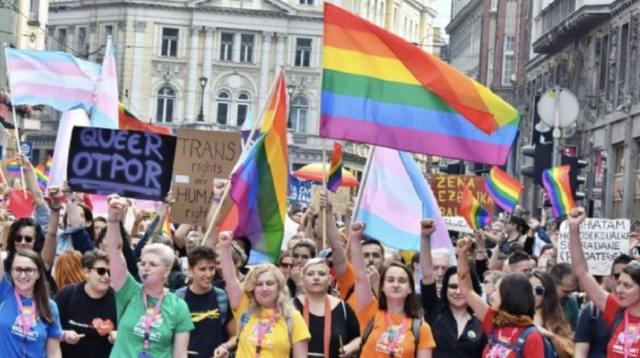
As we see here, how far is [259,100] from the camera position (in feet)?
336

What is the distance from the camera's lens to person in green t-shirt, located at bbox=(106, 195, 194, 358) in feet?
34.1

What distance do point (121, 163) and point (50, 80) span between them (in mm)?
7922

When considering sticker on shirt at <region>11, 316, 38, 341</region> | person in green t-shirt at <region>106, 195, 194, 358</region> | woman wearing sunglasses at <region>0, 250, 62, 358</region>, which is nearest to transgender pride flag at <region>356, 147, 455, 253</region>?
person in green t-shirt at <region>106, 195, 194, 358</region>

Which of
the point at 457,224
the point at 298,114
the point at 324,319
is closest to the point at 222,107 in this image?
the point at 298,114

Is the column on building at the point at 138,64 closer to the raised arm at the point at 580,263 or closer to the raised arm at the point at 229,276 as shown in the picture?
the raised arm at the point at 229,276

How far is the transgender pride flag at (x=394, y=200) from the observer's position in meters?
14.5

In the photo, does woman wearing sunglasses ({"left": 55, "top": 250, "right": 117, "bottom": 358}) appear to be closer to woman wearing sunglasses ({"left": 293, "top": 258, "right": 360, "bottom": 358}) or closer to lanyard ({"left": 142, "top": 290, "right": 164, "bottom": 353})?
lanyard ({"left": 142, "top": 290, "right": 164, "bottom": 353})

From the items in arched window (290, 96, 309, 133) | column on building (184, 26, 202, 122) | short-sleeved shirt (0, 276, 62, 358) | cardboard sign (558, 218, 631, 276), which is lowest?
short-sleeved shirt (0, 276, 62, 358)

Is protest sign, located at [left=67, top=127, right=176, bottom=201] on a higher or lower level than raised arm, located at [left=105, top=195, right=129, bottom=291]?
higher

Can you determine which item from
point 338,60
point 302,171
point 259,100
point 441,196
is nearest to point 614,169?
point 302,171

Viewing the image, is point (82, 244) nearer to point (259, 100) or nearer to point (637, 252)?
point (637, 252)

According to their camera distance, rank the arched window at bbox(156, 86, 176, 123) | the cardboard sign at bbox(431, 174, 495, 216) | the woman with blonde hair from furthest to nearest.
Answer: the arched window at bbox(156, 86, 176, 123), the cardboard sign at bbox(431, 174, 495, 216), the woman with blonde hair

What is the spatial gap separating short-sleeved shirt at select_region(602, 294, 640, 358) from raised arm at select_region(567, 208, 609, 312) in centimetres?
7

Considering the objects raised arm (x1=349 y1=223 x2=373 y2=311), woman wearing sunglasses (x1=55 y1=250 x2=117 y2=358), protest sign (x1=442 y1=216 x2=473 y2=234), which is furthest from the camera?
protest sign (x1=442 y1=216 x2=473 y2=234)
